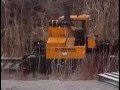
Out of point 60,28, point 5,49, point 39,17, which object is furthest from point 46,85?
point 39,17

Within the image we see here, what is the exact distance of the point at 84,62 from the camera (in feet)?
27.9

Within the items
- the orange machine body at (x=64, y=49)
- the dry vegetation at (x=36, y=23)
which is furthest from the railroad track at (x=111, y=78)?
the orange machine body at (x=64, y=49)

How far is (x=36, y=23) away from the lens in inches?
469

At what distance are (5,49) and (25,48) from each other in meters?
0.55

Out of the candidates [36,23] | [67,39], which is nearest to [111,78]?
[67,39]

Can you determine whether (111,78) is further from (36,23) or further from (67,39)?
(36,23)

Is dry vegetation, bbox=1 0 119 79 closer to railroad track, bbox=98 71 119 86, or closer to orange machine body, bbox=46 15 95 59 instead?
orange machine body, bbox=46 15 95 59

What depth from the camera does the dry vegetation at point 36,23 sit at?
402 inches

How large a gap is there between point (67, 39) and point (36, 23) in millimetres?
2888

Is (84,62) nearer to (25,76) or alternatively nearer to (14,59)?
(25,76)

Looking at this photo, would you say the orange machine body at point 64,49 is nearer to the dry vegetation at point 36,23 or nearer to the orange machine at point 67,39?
the orange machine at point 67,39

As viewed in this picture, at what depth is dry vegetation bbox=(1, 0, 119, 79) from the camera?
33.5ft

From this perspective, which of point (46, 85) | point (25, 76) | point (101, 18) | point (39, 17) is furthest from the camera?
point (39, 17)

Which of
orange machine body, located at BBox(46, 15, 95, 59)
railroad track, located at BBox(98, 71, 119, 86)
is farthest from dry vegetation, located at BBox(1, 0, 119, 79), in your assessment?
railroad track, located at BBox(98, 71, 119, 86)
